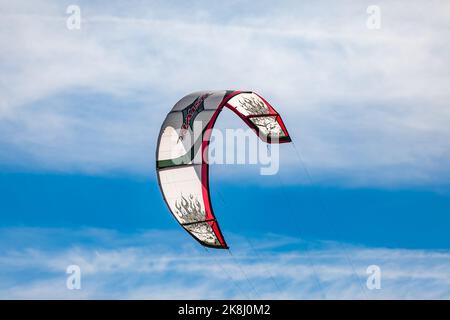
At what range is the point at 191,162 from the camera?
123 feet

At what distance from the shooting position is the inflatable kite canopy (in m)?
37.4

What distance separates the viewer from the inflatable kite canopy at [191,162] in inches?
1473
